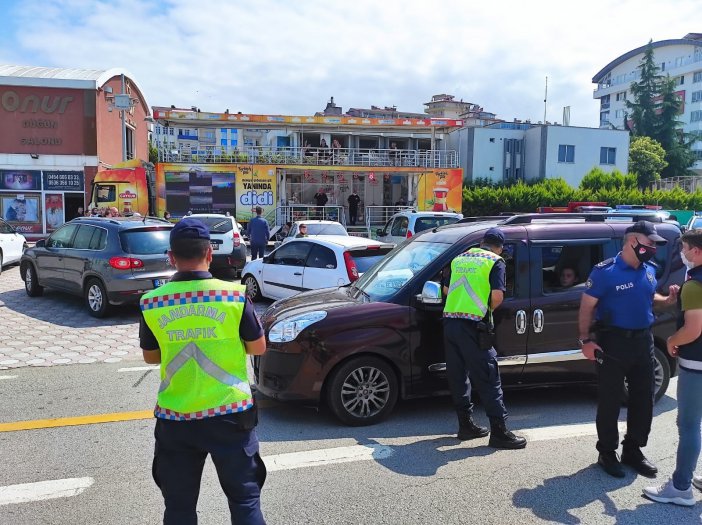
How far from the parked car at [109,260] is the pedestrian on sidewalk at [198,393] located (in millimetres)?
6798

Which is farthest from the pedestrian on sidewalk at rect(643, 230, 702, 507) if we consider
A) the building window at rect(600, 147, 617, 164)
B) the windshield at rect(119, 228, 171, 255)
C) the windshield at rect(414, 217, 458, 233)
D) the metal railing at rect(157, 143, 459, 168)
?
the building window at rect(600, 147, 617, 164)

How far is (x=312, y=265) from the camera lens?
9.44 m

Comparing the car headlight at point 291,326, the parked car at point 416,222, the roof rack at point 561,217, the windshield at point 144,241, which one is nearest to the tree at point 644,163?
the parked car at point 416,222

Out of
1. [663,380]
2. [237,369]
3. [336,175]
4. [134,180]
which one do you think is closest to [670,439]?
[663,380]

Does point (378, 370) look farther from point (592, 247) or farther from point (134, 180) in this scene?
point (134, 180)

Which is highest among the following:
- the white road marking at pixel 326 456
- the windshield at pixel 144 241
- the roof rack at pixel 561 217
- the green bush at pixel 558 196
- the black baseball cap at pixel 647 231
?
the green bush at pixel 558 196

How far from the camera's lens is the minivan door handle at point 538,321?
510 cm

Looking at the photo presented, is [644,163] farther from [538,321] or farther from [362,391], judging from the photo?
[362,391]

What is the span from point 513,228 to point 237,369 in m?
3.41

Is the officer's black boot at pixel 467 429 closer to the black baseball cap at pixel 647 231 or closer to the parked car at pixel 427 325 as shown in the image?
the parked car at pixel 427 325

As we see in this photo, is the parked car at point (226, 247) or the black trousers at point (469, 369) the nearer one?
the black trousers at point (469, 369)

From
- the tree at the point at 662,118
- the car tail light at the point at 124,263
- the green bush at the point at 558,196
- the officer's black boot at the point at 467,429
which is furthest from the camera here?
the tree at the point at 662,118

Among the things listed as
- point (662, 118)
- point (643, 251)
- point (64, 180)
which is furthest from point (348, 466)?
point (662, 118)

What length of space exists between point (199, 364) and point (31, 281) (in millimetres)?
10376
